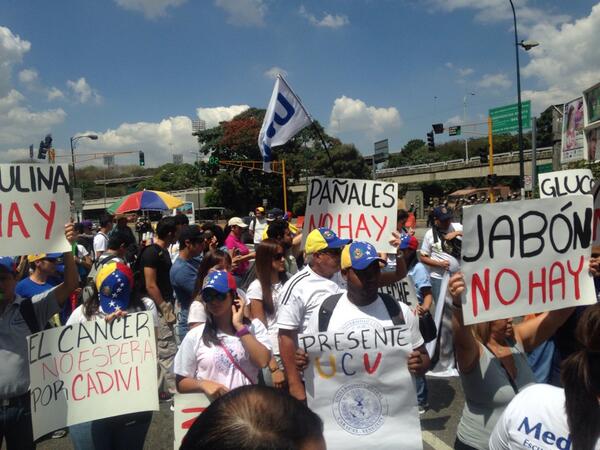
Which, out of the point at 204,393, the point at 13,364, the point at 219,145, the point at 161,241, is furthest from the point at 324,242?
the point at 219,145

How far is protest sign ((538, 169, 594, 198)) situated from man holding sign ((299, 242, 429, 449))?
9.12ft

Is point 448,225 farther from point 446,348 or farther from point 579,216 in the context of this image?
point 579,216

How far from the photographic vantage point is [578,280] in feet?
9.18

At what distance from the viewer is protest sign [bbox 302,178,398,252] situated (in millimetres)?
4646

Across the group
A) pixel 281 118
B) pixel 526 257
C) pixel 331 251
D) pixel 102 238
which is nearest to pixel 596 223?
pixel 526 257

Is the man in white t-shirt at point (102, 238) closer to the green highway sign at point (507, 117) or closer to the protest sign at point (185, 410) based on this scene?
the protest sign at point (185, 410)

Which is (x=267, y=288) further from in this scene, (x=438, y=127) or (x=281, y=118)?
(x=438, y=127)

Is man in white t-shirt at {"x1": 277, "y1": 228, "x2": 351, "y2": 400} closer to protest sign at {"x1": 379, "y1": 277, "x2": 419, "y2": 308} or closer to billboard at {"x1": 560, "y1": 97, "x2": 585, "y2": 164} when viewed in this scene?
protest sign at {"x1": 379, "y1": 277, "x2": 419, "y2": 308}

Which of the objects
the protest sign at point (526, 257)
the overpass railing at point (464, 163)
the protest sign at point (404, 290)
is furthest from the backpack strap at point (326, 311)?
the overpass railing at point (464, 163)

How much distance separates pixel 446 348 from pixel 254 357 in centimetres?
249

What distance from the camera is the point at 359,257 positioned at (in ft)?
9.09

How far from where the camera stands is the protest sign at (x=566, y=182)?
15.2ft

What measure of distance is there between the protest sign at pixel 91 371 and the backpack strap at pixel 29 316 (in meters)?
0.28

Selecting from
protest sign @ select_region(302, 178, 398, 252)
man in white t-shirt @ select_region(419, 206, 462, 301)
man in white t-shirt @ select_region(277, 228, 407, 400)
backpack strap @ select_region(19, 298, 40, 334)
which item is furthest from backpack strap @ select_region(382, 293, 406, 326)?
man in white t-shirt @ select_region(419, 206, 462, 301)
